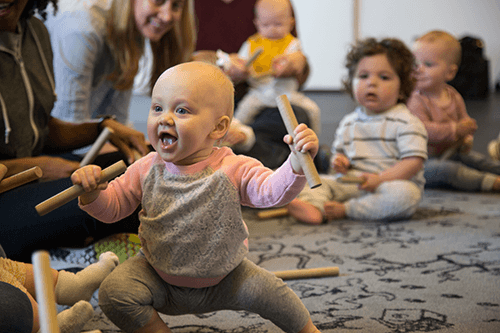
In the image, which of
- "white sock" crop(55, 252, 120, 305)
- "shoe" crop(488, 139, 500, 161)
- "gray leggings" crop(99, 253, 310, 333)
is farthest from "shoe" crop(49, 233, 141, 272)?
"shoe" crop(488, 139, 500, 161)

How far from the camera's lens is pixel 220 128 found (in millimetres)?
612

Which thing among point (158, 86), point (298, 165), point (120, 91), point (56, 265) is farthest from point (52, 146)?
point (298, 165)

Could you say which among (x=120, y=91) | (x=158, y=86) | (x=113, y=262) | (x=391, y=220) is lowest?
(x=391, y=220)

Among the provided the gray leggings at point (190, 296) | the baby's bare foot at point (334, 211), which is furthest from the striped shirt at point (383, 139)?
the gray leggings at point (190, 296)

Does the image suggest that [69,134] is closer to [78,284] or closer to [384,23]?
[78,284]

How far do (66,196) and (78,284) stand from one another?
0.72 feet

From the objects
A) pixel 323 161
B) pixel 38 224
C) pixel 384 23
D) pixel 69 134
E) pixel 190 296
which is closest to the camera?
pixel 190 296

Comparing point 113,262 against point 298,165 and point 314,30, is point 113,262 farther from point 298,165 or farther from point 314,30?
point 314,30

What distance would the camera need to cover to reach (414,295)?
81 centimetres

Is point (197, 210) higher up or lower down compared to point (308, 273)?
higher up

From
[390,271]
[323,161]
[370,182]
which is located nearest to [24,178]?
[390,271]

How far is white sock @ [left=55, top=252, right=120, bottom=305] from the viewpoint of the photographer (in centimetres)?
70

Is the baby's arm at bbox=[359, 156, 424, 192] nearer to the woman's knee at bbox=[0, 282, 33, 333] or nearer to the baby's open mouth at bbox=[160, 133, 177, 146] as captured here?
the baby's open mouth at bbox=[160, 133, 177, 146]

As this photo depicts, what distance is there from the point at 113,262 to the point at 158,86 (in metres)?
0.30
